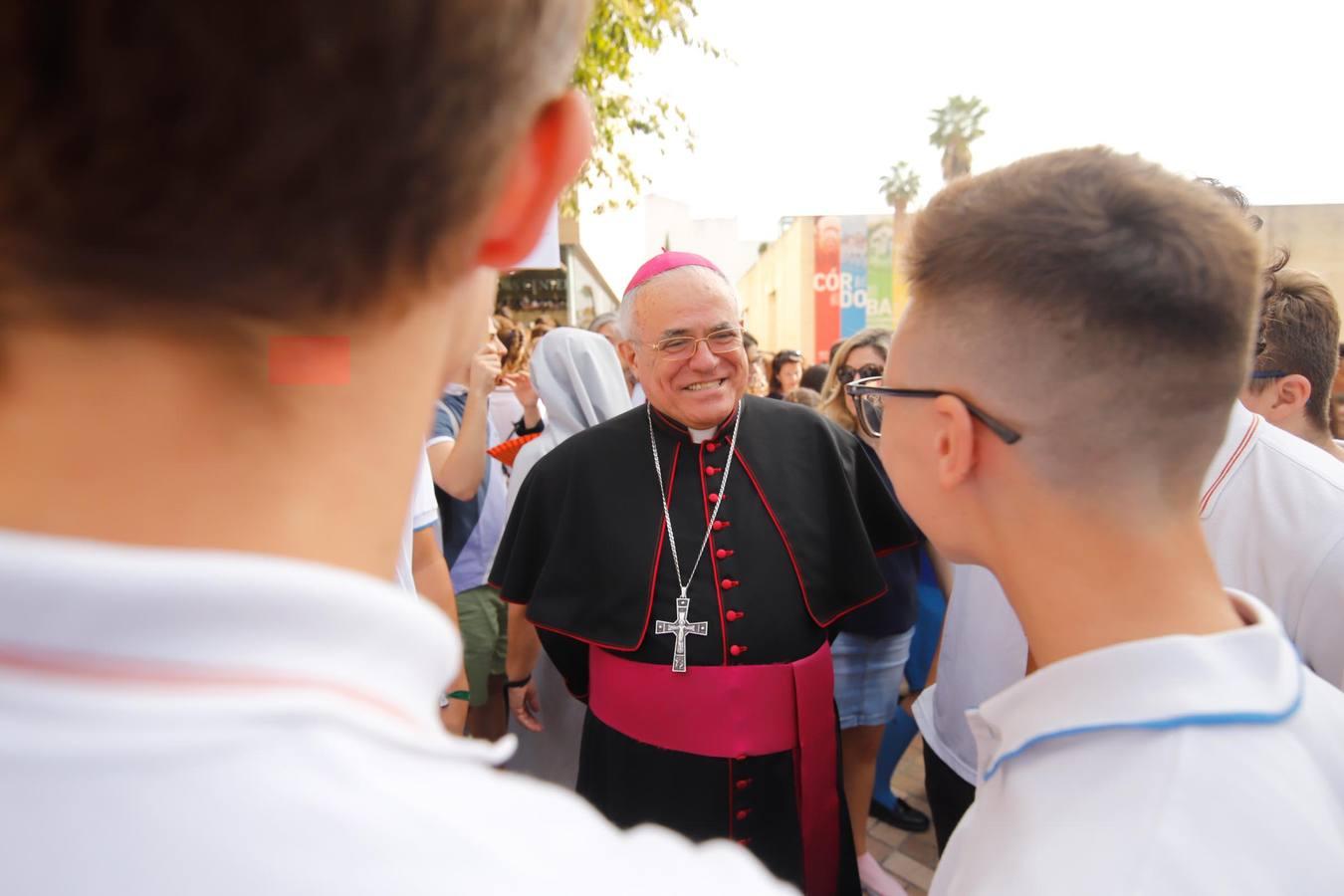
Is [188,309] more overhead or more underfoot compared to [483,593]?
more overhead

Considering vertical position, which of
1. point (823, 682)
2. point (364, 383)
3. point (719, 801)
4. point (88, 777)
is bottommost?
point (719, 801)

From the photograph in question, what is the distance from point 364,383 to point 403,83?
0.18 m

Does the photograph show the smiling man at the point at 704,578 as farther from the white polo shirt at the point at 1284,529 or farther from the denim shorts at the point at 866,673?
the white polo shirt at the point at 1284,529

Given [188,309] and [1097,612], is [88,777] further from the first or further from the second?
[1097,612]

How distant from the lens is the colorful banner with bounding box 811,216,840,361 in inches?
1167

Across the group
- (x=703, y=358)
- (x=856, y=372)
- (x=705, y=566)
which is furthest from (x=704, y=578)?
(x=856, y=372)

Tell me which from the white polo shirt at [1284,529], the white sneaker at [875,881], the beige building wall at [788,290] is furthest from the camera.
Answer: the beige building wall at [788,290]

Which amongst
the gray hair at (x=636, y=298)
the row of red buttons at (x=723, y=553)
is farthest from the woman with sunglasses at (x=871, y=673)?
the row of red buttons at (x=723, y=553)

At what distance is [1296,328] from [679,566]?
2.09 metres

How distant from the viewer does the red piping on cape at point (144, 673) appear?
0.37 m

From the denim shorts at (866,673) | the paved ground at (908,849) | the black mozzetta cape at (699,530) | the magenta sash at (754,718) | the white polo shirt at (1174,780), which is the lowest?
the paved ground at (908,849)

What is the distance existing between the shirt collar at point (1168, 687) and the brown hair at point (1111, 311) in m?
0.22

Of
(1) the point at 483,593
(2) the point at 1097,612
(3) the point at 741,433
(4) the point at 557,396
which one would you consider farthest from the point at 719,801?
(4) the point at 557,396

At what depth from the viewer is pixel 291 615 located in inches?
15.8
